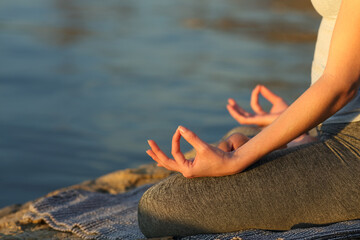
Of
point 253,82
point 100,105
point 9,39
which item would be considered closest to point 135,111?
point 100,105

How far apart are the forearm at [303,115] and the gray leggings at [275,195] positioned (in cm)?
11

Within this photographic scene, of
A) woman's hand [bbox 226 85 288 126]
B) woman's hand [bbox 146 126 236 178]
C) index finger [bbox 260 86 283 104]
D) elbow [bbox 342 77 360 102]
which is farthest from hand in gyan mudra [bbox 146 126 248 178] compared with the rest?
index finger [bbox 260 86 283 104]

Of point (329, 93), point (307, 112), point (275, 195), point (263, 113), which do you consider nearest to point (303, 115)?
point (307, 112)

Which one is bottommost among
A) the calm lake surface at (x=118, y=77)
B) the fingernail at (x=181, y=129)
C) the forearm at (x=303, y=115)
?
the forearm at (x=303, y=115)

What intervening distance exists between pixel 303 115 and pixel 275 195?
345 mm

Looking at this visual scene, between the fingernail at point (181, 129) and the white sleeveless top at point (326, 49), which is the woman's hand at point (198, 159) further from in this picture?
the white sleeveless top at point (326, 49)

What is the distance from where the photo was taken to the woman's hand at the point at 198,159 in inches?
96.7

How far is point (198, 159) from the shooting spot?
2.49 m

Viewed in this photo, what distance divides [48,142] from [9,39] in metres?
4.28

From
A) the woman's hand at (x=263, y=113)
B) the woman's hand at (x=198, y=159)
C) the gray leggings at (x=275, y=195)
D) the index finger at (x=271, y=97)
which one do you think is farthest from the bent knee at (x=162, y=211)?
the index finger at (x=271, y=97)

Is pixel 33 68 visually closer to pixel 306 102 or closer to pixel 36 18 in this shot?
pixel 36 18

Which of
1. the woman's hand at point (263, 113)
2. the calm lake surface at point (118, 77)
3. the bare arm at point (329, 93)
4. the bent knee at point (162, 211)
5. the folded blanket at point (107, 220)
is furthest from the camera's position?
the calm lake surface at point (118, 77)

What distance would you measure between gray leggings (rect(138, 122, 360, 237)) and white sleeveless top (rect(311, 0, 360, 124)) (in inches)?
2.9

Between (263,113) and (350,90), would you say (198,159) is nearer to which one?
(350,90)
